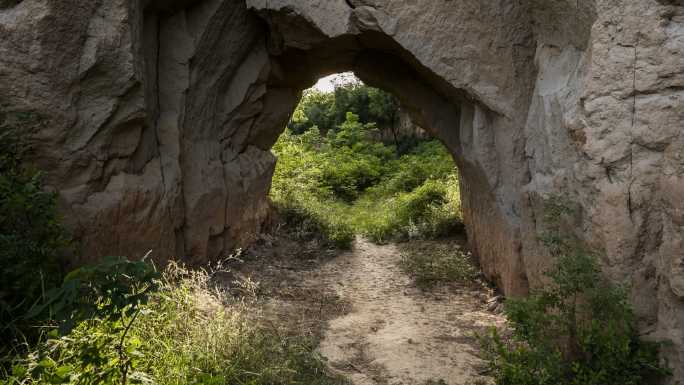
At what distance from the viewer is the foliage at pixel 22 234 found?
3408mm

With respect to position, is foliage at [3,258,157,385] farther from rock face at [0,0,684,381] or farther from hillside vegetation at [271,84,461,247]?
hillside vegetation at [271,84,461,247]

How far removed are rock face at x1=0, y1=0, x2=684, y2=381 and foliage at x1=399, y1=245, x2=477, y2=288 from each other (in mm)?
346

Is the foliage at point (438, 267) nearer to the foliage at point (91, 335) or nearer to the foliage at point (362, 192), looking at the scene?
the foliage at point (362, 192)

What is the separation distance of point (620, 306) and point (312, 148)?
1337 centimetres

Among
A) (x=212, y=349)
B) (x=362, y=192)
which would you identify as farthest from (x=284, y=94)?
(x=362, y=192)

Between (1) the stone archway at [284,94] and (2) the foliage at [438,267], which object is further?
(2) the foliage at [438,267]

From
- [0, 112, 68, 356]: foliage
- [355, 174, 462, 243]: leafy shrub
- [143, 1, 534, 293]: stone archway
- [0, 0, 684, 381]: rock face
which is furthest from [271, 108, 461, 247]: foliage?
[0, 112, 68, 356]: foliage

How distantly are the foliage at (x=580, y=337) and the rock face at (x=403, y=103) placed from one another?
19cm

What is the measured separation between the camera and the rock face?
126 inches

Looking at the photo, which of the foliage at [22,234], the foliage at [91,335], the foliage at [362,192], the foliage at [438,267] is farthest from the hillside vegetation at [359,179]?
the foliage at [91,335]

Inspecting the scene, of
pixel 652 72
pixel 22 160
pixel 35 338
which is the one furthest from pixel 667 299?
pixel 22 160

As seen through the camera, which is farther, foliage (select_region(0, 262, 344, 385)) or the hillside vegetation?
the hillside vegetation

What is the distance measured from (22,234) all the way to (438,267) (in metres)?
4.98

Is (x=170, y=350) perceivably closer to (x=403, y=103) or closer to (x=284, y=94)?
(x=403, y=103)
